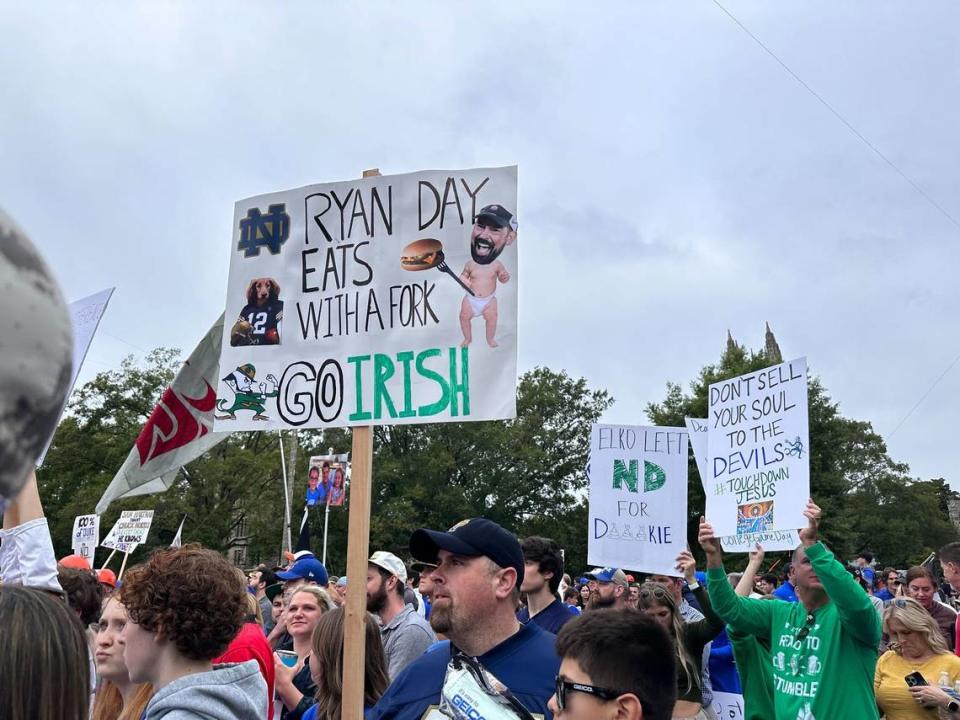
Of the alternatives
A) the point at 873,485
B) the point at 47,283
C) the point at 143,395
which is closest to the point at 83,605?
the point at 47,283

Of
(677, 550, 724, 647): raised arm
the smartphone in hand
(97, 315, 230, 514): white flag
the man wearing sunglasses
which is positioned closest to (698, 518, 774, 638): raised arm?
(677, 550, 724, 647): raised arm

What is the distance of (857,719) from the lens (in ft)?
15.5

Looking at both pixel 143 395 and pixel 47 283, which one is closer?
pixel 47 283

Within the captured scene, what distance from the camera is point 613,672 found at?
9.61 ft

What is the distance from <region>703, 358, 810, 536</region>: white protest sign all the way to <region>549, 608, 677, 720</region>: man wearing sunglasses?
9.52ft

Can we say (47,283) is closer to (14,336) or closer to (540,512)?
(14,336)

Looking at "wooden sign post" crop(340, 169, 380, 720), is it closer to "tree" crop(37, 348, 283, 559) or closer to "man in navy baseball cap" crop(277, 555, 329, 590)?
"man in navy baseball cap" crop(277, 555, 329, 590)

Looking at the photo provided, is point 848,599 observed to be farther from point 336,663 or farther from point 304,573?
point 304,573

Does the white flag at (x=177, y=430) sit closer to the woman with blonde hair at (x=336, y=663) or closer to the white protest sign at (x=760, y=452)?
the woman with blonde hair at (x=336, y=663)

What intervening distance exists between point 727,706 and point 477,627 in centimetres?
385

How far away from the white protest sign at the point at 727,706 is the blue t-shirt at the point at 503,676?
360 centimetres

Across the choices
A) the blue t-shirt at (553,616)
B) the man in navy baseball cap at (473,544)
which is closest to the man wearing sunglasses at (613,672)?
the man in navy baseball cap at (473,544)

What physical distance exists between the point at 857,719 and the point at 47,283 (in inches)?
198

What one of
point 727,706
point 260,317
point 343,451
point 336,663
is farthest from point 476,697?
point 343,451
